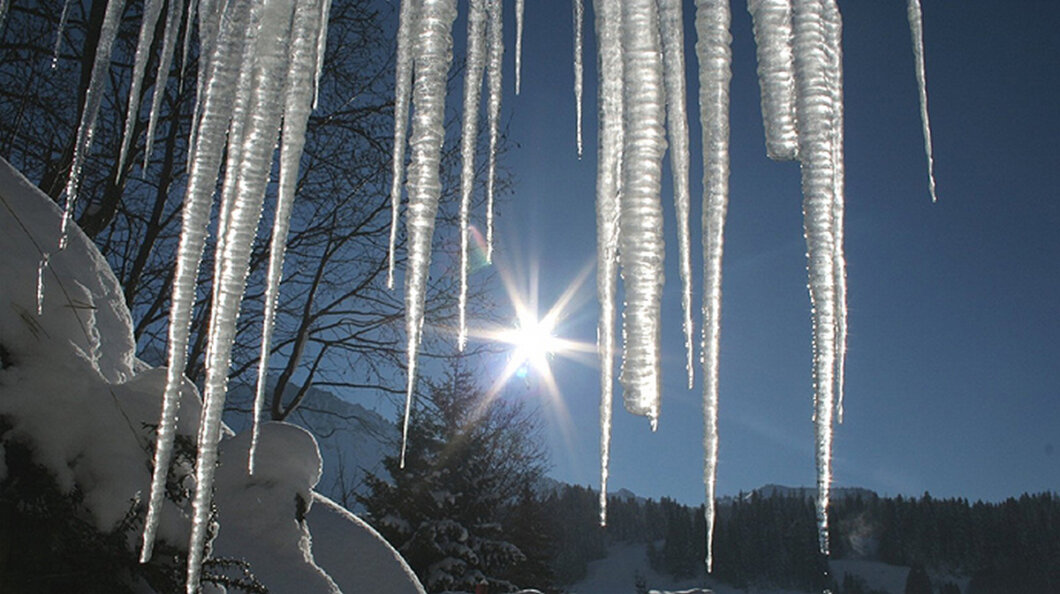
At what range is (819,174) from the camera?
0.81m

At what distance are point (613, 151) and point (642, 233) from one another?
0.49ft

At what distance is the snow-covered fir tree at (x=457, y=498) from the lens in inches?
686

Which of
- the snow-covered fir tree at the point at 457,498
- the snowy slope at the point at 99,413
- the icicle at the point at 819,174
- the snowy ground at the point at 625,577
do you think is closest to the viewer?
the icicle at the point at 819,174

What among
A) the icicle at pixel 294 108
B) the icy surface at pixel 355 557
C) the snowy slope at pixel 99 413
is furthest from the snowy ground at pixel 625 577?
the icicle at pixel 294 108

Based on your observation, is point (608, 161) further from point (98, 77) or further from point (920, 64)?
point (98, 77)

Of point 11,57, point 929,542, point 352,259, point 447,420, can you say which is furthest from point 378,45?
point 929,542

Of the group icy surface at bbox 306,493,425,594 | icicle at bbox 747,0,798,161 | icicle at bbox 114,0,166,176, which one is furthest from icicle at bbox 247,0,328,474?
icy surface at bbox 306,493,425,594

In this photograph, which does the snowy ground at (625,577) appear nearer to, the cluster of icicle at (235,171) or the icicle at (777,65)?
the cluster of icicle at (235,171)

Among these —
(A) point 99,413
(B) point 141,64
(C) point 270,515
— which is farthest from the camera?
(C) point 270,515

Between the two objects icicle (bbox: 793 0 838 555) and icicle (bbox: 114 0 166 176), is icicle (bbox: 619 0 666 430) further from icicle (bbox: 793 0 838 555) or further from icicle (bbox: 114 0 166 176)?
icicle (bbox: 114 0 166 176)

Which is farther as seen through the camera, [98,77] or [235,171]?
[98,77]

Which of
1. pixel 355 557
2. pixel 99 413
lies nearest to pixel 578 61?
pixel 99 413

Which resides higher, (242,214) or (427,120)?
(427,120)

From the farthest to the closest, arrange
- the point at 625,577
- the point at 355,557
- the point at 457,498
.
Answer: the point at 625,577 < the point at 457,498 < the point at 355,557
